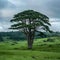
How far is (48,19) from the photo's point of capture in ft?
266

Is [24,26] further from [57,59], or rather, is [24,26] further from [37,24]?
[57,59]

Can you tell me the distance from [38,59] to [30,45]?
3980cm

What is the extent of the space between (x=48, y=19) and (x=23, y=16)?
8407mm

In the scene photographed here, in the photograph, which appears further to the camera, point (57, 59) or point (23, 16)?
point (23, 16)

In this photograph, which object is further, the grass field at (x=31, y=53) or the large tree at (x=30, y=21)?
the large tree at (x=30, y=21)

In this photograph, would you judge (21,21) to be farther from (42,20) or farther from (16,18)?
(42,20)

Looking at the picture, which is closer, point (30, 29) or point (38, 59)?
point (38, 59)

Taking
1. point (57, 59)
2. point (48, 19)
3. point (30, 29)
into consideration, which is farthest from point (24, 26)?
point (57, 59)

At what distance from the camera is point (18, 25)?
7981 centimetres

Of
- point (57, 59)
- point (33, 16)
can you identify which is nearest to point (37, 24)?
point (33, 16)

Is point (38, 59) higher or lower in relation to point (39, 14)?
lower

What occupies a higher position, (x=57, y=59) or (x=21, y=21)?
(x=21, y=21)

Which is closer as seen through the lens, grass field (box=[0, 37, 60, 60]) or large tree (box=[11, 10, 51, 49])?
grass field (box=[0, 37, 60, 60])

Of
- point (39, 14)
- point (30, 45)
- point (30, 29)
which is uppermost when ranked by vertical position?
point (39, 14)
